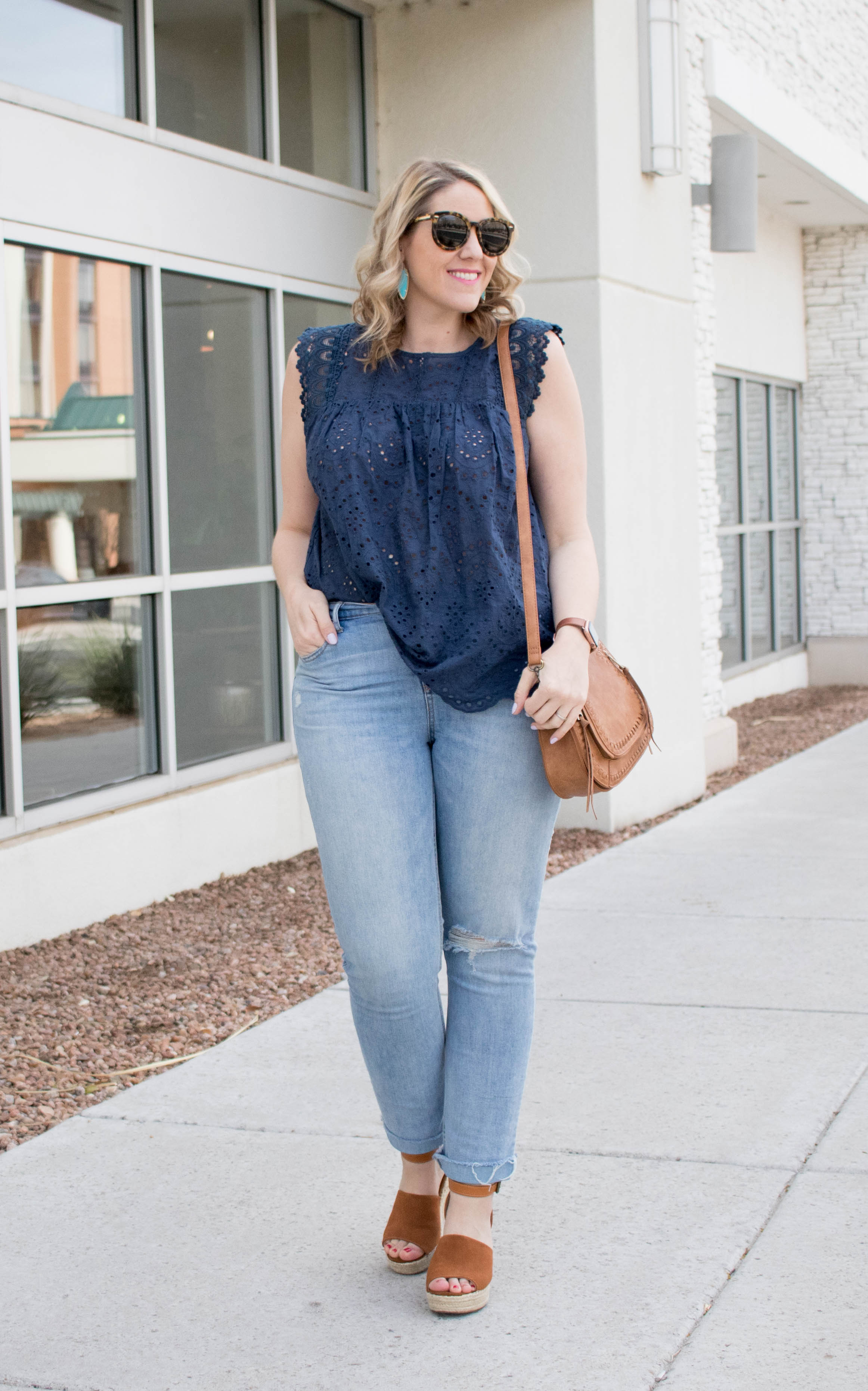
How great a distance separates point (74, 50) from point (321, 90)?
1.58 m

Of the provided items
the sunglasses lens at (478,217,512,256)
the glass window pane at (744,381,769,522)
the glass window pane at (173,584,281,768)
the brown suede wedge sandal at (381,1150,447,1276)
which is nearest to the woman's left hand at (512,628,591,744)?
the sunglasses lens at (478,217,512,256)

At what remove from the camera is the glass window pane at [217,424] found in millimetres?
5949

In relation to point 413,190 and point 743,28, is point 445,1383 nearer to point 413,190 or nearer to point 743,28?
point 413,190

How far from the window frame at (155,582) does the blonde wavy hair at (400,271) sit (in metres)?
2.45

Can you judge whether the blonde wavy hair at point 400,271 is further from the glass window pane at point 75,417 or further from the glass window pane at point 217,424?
the glass window pane at point 217,424

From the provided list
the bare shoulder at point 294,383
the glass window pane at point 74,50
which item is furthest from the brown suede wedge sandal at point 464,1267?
the glass window pane at point 74,50

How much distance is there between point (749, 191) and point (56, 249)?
449 cm

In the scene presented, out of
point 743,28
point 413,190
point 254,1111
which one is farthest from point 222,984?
point 743,28

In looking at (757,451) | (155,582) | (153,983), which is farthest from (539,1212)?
(757,451)

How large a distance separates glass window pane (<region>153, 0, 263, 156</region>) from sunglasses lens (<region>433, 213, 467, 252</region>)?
3.65m

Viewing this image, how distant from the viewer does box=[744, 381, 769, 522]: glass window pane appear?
12.5 meters

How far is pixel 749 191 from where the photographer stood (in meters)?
8.40

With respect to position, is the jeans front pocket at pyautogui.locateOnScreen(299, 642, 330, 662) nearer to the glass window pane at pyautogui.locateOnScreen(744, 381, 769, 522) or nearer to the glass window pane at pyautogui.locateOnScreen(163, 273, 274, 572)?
the glass window pane at pyautogui.locateOnScreen(163, 273, 274, 572)

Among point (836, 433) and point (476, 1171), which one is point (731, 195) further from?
point (476, 1171)
